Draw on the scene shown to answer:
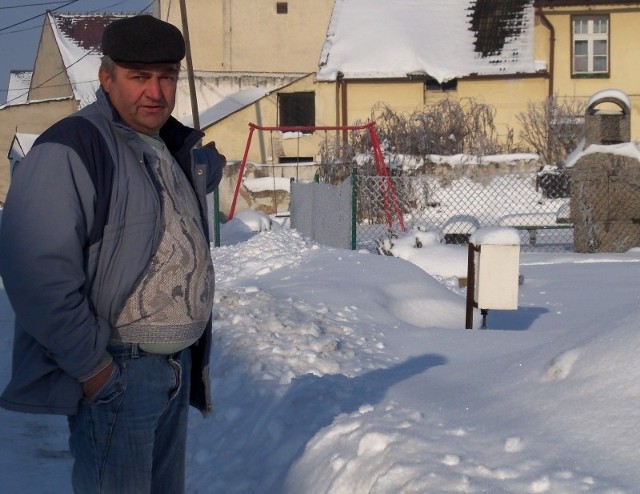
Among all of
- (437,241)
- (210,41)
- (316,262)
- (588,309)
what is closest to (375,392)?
(588,309)

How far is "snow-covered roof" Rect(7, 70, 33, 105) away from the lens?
55219mm

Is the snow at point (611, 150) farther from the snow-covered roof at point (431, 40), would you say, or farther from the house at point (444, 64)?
the snow-covered roof at point (431, 40)

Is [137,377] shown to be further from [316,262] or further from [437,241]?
[437,241]

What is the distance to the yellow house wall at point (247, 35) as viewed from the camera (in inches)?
1560

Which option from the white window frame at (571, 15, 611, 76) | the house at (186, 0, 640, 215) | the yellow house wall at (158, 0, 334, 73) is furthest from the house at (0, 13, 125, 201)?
the white window frame at (571, 15, 611, 76)

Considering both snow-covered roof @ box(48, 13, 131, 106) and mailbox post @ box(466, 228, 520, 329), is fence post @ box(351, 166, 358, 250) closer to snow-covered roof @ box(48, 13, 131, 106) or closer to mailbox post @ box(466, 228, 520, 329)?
mailbox post @ box(466, 228, 520, 329)

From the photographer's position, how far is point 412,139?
26.8m

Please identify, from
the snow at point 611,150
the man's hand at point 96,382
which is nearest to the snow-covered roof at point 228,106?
the snow at point 611,150

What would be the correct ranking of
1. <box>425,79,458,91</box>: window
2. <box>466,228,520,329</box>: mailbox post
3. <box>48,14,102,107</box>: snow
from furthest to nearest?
<box>48,14,102,107</box>: snow
<box>425,79,458,91</box>: window
<box>466,228,520,329</box>: mailbox post

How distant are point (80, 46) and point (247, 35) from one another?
8.69 meters

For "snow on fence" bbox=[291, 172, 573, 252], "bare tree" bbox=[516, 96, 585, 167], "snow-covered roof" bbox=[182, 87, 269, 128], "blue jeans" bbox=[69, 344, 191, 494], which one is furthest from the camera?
"snow-covered roof" bbox=[182, 87, 269, 128]

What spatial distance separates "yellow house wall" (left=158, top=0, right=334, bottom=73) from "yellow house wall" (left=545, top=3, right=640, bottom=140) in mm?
12710

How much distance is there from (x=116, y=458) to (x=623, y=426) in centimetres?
166

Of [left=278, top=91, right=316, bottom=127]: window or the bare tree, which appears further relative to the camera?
[left=278, top=91, right=316, bottom=127]: window
